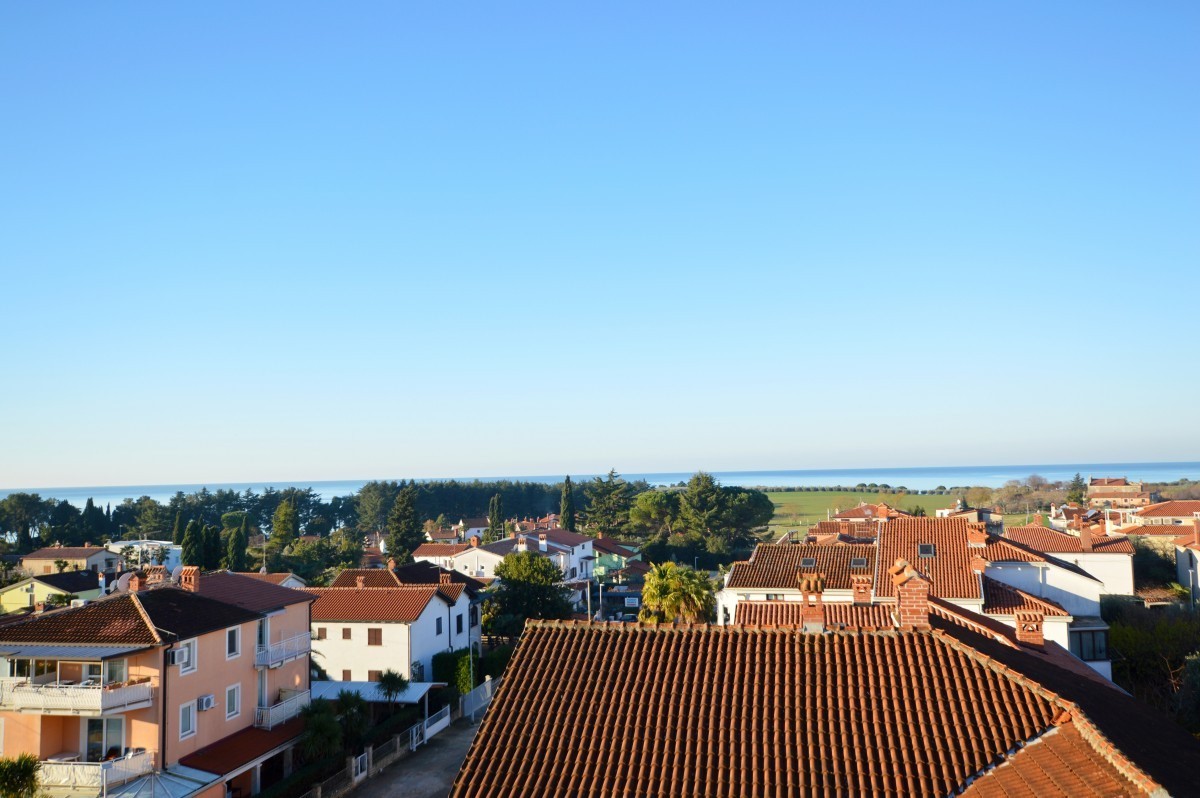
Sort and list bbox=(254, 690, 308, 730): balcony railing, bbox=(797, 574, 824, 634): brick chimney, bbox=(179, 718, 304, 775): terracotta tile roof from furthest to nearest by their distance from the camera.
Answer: bbox=(254, 690, 308, 730): balcony railing, bbox=(179, 718, 304, 775): terracotta tile roof, bbox=(797, 574, 824, 634): brick chimney

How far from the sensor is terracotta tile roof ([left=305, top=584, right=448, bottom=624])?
41969 mm

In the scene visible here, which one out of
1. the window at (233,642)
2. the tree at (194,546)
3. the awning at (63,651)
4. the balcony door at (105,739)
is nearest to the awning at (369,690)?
the window at (233,642)

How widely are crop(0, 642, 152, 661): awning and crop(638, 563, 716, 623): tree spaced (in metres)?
22.5

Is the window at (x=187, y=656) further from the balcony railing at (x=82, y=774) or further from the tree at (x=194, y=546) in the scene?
the tree at (x=194, y=546)

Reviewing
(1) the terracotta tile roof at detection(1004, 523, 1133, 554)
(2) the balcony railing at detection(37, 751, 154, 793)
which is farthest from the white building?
(1) the terracotta tile roof at detection(1004, 523, 1133, 554)

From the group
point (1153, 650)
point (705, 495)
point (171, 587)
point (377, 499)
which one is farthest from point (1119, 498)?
point (171, 587)

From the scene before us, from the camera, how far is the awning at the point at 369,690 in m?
37.6

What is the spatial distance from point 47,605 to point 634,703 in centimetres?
3974

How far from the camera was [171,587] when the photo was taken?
100.0 ft

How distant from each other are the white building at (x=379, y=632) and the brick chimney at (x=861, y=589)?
832 inches

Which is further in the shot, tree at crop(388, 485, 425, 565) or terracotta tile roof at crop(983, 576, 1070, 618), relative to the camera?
tree at crop(388, 485, 425, 565)

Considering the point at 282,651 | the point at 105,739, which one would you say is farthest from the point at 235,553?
the point at 105,739

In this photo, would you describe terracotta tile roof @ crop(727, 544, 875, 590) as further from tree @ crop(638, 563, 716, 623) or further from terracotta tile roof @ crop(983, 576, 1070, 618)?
terracotta tile roof @ crop(983, 576, 1070, 618)

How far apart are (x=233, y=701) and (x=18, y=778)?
26.8ft
